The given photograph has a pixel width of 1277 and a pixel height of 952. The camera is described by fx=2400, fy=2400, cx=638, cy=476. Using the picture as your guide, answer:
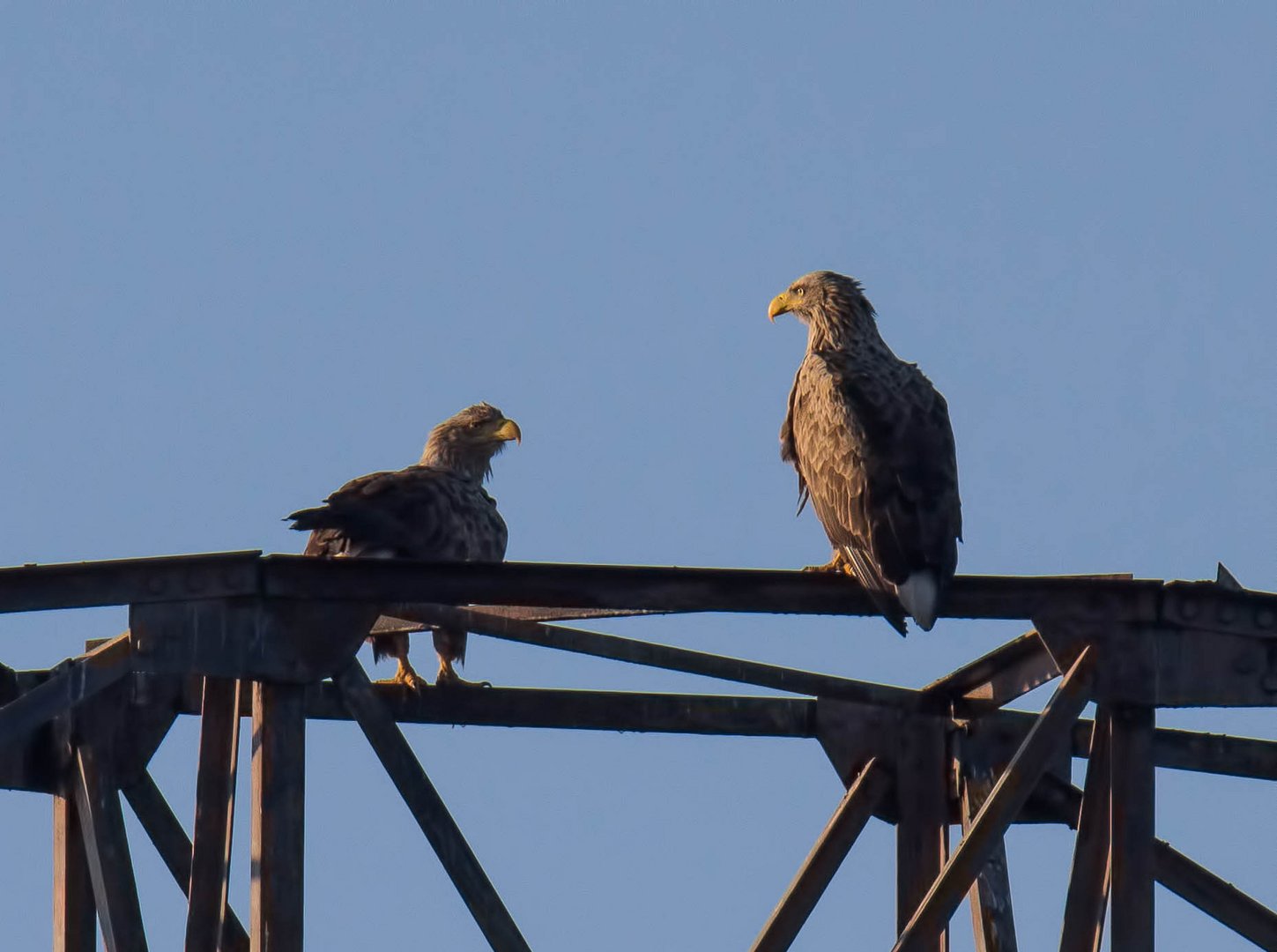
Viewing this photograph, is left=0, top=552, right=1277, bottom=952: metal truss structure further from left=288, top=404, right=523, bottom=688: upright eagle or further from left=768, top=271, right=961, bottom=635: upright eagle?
left=288, top=404, right=523, bottom=688: upright eagle

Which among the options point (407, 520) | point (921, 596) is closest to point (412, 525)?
point (407, 520)

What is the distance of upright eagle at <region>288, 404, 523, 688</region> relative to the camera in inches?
444

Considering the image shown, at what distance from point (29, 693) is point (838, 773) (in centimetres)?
388

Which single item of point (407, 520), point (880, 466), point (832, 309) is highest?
point (832, 309)

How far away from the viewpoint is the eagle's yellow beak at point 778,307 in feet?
44.1

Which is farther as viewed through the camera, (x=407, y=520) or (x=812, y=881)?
(x=407, y=520)

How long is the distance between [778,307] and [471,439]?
2.27 m

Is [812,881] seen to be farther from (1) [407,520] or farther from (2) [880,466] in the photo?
(1) [407,520]

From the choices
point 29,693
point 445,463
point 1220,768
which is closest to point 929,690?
point 1220,768

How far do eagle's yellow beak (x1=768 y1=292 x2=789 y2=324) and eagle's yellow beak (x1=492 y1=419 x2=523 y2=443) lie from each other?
194 cm

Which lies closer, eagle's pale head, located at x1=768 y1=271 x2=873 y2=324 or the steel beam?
the steel beam

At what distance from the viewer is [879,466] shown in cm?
1023

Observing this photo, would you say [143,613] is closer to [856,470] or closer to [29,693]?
[29,693]

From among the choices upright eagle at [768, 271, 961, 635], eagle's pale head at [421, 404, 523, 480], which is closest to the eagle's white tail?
upright eagle at [768, 271, 961, 635]
